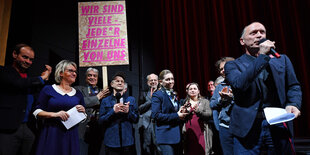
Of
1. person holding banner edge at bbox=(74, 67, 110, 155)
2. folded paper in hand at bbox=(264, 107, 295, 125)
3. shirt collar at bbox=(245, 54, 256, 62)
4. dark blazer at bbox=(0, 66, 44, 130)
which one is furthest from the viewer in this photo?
person holding banner edge at bbox=(74, 67, 110, 155)

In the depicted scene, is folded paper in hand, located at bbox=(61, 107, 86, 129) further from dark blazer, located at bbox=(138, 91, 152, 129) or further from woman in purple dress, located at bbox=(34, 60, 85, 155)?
dark blazer, located at bbox=(138, 91, 152, 129)

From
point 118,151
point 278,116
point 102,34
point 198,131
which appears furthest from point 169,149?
point 102,34

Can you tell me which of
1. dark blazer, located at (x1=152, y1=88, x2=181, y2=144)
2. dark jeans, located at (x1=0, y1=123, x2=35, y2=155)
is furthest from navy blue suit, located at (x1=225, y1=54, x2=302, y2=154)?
dark jeans, located at (x1=0, y1=123, x2=35, y2=155)

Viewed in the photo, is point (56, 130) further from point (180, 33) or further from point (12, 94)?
point (180, 33)

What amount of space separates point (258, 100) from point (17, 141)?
6.78ft

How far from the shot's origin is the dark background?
165 inches

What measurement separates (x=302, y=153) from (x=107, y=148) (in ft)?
7.92

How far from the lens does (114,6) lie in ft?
12.2

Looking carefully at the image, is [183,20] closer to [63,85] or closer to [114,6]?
[114,6]

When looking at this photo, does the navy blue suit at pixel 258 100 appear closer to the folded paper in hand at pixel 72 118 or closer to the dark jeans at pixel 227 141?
the dark jeans at pixel 227 141

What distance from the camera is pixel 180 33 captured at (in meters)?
4.84

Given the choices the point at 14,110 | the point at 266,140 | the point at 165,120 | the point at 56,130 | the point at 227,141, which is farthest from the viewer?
the point at 165,120

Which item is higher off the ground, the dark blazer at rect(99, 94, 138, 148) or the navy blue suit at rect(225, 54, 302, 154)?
the navy blue suit at rect(225, 54, 302, 154)

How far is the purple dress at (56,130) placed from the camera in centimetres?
192
